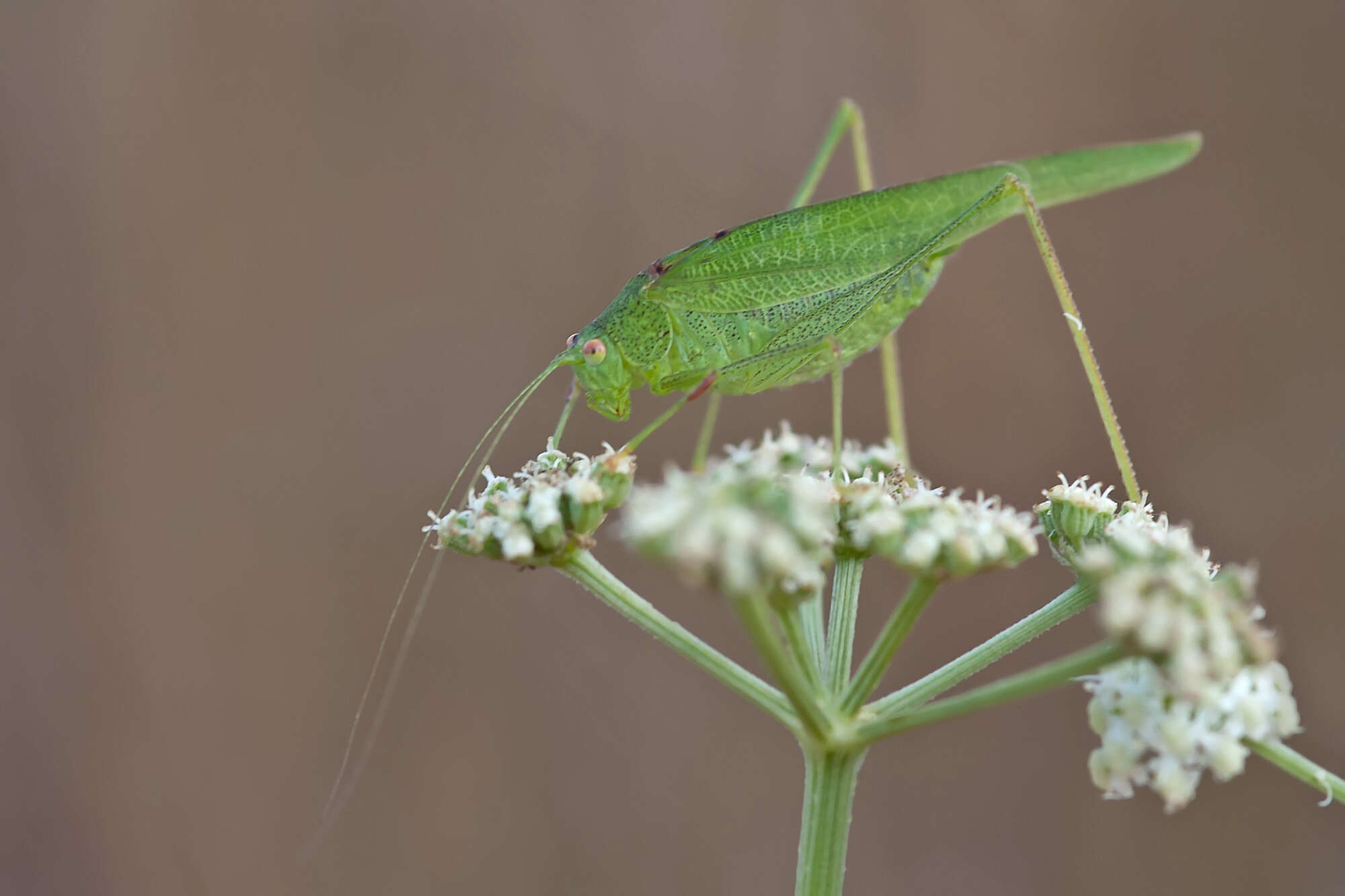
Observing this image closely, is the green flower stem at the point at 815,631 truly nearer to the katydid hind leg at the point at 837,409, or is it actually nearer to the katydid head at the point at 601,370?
the katydid hind leg at the point at 837,409

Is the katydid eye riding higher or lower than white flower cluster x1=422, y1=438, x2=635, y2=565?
higher

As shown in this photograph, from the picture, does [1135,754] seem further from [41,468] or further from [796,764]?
[41,468]

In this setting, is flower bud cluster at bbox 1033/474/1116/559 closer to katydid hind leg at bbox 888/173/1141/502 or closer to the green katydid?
katydid hind leg at bbox 888/173/1141/502

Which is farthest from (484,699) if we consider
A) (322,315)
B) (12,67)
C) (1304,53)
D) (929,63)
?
(1304,53)

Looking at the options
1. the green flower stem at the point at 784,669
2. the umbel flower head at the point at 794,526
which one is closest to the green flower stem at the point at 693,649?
the green flower stem at the point at 784,669

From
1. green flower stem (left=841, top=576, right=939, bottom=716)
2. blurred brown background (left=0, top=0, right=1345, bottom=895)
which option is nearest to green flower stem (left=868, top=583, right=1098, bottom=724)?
green flower stem (left=841, top=576, right=939, bottom=716)
